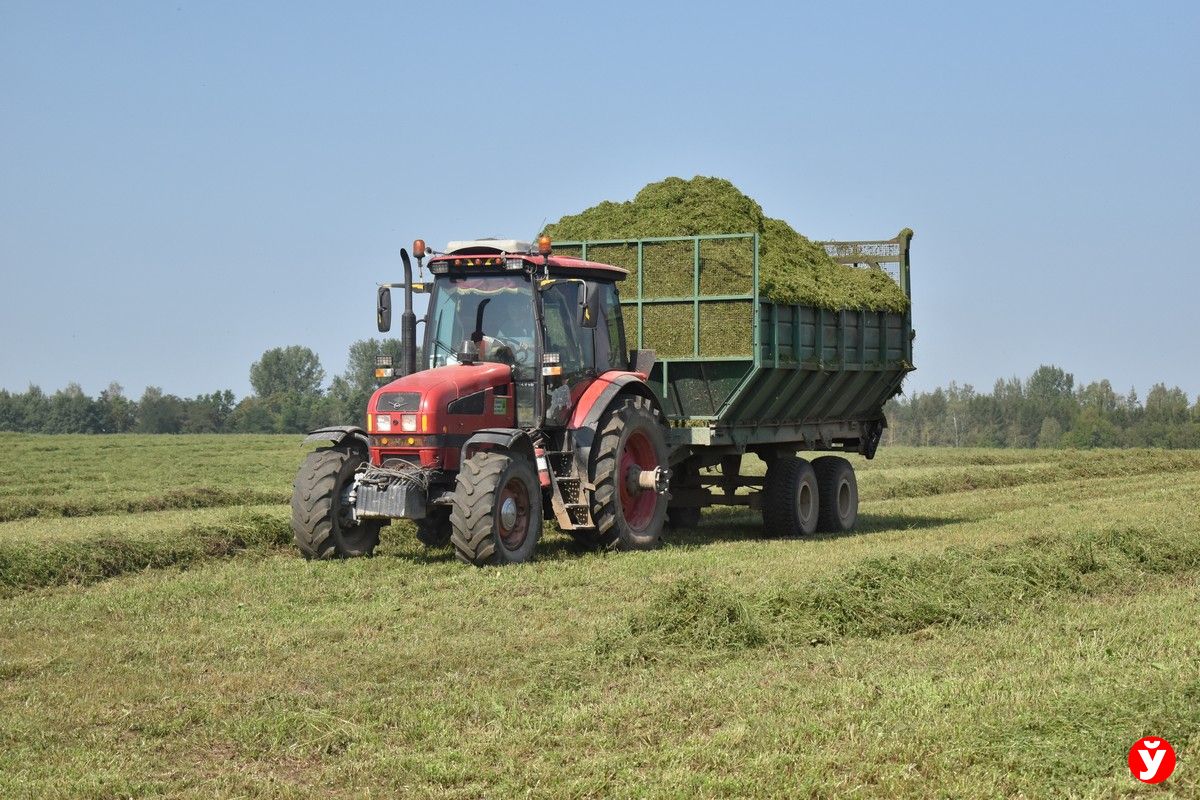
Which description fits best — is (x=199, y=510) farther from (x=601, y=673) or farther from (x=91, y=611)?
(x=601, y=673)

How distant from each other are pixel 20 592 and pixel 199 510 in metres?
8.24

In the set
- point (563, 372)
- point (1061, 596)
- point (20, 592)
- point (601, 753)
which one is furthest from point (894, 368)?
point (601, 753)

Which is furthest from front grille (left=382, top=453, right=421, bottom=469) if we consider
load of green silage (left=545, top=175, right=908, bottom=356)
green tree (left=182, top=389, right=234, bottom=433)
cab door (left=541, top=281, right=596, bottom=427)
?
green tree (left=182, top=389, right=234, bottom=433)

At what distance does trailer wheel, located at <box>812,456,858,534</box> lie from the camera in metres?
16.6

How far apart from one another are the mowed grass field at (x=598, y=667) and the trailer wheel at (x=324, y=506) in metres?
0.29

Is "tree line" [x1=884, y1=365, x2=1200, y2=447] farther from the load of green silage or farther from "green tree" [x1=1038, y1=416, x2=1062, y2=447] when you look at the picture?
the load of green silage

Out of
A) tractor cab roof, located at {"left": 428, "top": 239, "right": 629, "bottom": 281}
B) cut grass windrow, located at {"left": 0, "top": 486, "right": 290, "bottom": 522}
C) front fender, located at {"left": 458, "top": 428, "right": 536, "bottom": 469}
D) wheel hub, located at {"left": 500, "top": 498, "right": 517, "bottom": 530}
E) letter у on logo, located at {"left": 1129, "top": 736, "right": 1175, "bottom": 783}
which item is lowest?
letter у on logo, located at {"left": 1129, "top": 736, "right": 1175, "bottom": 783}

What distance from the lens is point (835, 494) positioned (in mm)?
16594

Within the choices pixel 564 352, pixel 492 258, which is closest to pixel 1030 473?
pixel 564 352

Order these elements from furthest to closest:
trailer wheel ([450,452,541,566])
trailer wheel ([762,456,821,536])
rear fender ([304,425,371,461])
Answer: trailer wheel ([762,456,821,536]) → rear fender ([304,425,371,461]) → trailer wheel ([450,452,541,566])

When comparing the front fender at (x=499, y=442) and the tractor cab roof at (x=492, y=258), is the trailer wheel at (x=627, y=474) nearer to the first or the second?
the front fender at (x=499, y=442)

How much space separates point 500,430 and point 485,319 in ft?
4.50

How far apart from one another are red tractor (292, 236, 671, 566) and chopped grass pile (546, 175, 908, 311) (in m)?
0.88

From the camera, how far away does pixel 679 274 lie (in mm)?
14734
